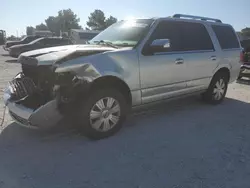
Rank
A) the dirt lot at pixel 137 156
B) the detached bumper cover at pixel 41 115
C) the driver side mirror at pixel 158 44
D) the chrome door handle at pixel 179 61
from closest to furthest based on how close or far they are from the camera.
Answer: the dirt lot at pixel 137 156 < the detached bumper cover at pixel 41 115 < the driver side mirror at pixel 158 44 < the chrome door handle at pixel 179 61

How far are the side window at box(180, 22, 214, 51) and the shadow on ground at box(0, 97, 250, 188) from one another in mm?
1501

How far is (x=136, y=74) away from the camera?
439cm

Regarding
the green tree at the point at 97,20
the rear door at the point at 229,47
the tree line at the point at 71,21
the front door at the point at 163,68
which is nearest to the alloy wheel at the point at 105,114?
the front door at the point at 163,68

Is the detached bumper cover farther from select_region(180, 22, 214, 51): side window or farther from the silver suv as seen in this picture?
select_region(180, 22, 214, 51): side window

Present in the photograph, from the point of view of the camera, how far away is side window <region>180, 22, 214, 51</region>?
534 cm

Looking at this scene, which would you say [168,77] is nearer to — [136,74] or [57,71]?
[136,74]

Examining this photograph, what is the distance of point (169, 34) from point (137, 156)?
245 centimetres

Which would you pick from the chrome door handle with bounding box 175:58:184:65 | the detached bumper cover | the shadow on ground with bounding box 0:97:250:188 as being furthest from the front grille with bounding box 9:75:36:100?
the chrome door handle with bounding box 175:58:184:65

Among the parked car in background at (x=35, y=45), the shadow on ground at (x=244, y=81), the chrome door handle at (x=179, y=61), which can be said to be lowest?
the shadow on ground at (x=244, y=81)

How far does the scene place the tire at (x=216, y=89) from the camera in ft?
20.4

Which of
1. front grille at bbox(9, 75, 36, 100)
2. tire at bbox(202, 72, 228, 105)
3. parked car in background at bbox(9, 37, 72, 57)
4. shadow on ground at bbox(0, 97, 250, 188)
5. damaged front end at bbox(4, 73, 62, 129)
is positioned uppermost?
parked car in background at bbox(9, 37, 72, 57)

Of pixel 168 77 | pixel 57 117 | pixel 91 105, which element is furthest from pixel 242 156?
pixel 57 117

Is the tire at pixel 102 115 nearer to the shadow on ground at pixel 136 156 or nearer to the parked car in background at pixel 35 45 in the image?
the shadow on ground at pixel 136 156

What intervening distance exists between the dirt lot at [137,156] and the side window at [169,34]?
4.65ft
